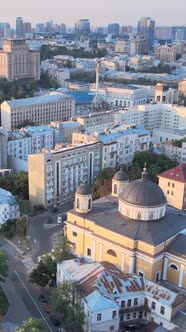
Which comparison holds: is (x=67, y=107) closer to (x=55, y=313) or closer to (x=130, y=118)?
(x=130, y=118)

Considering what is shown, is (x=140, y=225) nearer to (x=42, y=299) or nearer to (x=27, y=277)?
(x=42, y=299)

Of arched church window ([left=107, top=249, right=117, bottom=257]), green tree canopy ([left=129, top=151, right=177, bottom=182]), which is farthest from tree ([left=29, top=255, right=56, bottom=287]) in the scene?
green tree canopy ([left=129, top=151, right=177, bottom=182])

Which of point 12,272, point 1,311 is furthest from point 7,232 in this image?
point 1,311

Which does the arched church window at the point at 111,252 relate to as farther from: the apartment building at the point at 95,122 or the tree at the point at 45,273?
the apartment building at the point at 95,122

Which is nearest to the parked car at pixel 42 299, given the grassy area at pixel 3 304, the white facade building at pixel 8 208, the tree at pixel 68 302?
the grassy area at pixel 3 304

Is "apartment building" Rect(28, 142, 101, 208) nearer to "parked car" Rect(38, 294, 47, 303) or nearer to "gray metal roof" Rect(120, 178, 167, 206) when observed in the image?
"gray metal roof" Rect(120, 178, 167, 206)
